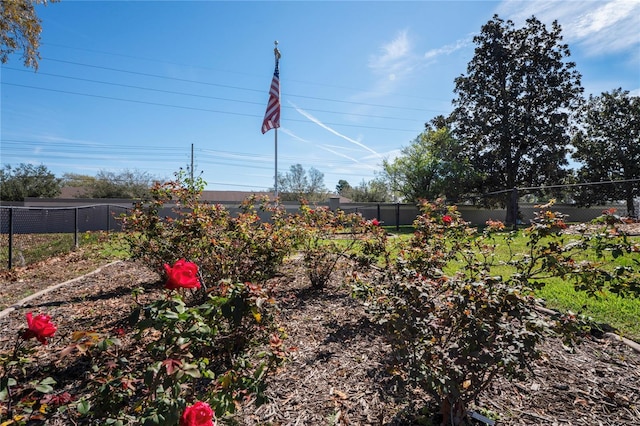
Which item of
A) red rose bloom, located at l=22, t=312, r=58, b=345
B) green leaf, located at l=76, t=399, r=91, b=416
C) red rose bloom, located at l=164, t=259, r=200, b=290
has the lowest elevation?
green leaf, located at l=76, t=399, r=91, b=416

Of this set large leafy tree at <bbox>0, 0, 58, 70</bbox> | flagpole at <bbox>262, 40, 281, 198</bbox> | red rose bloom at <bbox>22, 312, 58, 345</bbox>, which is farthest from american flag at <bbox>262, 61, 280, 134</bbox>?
red rose bloom at <bbox>22, 312, 58, 345</bbox>

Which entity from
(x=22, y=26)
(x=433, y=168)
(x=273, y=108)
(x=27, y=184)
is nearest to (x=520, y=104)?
(x=433, y=168)

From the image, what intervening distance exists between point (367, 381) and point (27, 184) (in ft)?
109

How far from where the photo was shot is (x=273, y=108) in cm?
1298

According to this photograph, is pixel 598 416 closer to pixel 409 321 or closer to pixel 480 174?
pixel 409 321

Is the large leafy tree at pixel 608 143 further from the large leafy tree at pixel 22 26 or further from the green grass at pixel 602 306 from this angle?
the large leafy tree at pixel 22 26

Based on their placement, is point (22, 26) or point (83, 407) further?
point (22, 26)

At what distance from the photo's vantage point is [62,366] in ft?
8.30

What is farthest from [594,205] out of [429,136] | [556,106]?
[429,136]

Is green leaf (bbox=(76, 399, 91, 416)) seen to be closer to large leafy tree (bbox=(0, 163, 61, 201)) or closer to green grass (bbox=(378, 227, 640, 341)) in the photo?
green grass (bbox=(378, 227, 640, 341))

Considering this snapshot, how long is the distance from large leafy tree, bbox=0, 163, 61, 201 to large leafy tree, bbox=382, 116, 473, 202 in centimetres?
2639

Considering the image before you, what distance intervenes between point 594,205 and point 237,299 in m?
26.0

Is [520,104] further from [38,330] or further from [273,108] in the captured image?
[38,330]

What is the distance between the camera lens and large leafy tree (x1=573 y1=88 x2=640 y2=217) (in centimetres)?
2038
